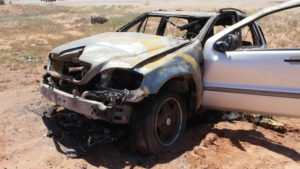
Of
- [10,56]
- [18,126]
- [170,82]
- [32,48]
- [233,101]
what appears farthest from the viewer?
[32,48]

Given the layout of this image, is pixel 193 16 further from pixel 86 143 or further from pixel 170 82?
pixel 86 143

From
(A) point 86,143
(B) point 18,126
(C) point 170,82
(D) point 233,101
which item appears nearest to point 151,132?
(C) point 170,82

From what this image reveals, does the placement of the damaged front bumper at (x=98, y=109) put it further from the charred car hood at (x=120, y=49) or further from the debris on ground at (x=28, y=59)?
the debris on ground at (x=28, y=59)

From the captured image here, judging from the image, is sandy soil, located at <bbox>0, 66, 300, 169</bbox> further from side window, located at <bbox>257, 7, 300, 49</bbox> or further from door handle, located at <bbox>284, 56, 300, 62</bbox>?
side window, located at <bbox>257, 7, 300, 49</bbox>

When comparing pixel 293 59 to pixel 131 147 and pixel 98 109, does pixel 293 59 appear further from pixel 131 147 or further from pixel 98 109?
pixel 98 109

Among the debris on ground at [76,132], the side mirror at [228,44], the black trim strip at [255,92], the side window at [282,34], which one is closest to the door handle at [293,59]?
the black trim strip at [255,92]

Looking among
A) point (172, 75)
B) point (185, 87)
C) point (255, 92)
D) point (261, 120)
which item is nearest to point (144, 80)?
point (172, 75)

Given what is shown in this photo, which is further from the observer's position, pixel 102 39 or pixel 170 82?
pixel 102 39

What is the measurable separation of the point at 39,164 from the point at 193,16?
9.68ft

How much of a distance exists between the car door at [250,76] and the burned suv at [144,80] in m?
0.01

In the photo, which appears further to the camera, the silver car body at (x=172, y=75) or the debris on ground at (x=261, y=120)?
the debris on ground at (x=261, y=120)

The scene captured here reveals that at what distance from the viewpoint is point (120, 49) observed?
417cm

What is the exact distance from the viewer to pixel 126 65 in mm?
3799

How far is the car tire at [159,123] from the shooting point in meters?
3.85
